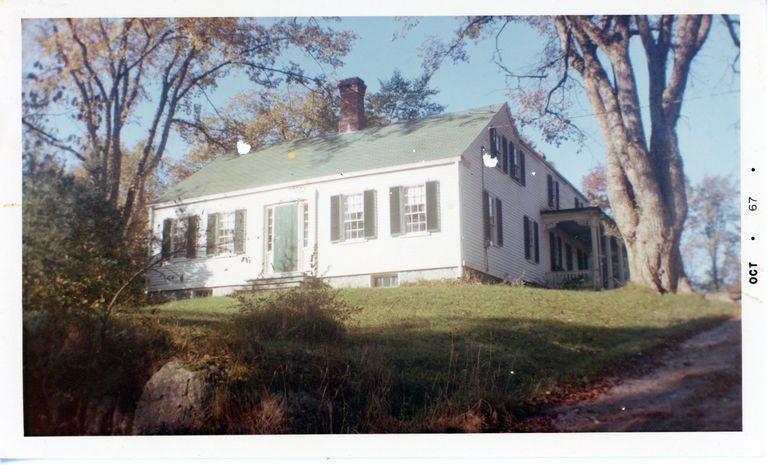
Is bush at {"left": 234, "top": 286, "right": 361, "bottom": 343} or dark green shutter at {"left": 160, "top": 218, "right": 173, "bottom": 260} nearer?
bush at {"left": 234, "top": 286, "right": 361, "bottom": 343}

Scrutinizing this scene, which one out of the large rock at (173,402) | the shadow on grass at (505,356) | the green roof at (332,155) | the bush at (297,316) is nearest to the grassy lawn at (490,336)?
the shadow on grass at (505,356)

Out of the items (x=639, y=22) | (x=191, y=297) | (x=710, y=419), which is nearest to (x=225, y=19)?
(x=191, y=297)

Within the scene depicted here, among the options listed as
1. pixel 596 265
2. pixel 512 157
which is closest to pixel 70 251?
pixel 512 157

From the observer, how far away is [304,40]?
9008 mm

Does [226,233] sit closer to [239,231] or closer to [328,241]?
[239,231]

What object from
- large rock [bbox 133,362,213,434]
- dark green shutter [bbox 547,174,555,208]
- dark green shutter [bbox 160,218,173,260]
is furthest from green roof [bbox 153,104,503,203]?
large rock [bbox 133,362,213,434]

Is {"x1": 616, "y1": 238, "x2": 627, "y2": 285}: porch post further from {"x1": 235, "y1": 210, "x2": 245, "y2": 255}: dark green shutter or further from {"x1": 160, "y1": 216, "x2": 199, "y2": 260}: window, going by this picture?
{"x1": 160, "y1": 216, "x2": 199, "y2": 260}: window

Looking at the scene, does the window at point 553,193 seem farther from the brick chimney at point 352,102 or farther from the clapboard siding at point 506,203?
the brick chimney at point 352,102

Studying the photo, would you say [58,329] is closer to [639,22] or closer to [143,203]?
[143,203]

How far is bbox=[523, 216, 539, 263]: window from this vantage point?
909 cm

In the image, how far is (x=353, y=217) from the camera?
9297mm

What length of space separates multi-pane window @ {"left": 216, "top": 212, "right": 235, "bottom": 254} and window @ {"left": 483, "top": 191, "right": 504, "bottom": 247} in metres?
2.88

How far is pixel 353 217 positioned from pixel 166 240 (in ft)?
7.13

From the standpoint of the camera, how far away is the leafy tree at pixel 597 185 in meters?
8.79
